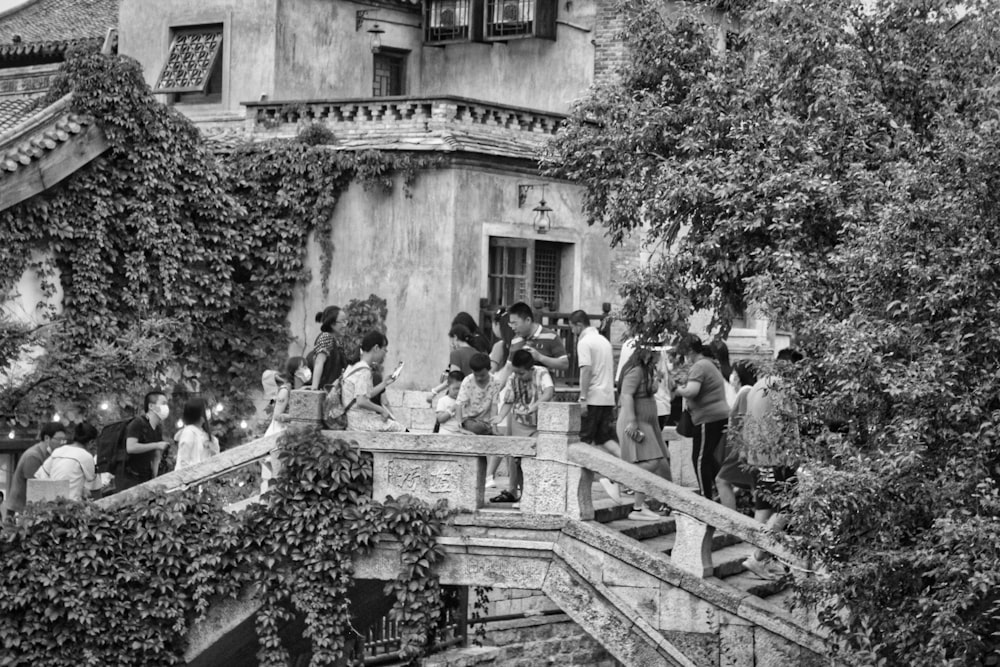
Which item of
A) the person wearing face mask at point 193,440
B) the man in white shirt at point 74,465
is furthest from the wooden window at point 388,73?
the man in white shirt at point 74,465

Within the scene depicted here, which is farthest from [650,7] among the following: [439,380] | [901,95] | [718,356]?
[439,380]

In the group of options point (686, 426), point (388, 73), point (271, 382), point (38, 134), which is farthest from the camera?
point (388, 73)

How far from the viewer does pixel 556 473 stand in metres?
13.5

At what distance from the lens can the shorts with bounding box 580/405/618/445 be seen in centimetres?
1627

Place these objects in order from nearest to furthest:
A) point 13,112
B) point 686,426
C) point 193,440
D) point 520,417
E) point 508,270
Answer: point 520,417 → point 193,440 → point 686,426 → point 13,112 → point 508,270

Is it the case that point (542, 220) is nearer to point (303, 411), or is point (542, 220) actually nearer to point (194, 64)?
point (194, 64)

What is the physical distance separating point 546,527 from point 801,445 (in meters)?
2.78

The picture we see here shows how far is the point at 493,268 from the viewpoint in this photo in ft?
77.2

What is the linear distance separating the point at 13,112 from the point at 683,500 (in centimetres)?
1357

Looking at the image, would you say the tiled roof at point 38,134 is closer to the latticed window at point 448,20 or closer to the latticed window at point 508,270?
the latticed window at point 508,270

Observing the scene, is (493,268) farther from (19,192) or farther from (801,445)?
(801,445)

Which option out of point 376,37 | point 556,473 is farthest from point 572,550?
point 376,37

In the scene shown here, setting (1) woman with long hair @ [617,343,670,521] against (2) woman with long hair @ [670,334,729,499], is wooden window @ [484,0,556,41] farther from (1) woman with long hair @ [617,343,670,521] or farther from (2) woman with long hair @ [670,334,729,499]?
(1) woman with long hair @ [617,343,670,521]

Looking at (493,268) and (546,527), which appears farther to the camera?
(493,268)
